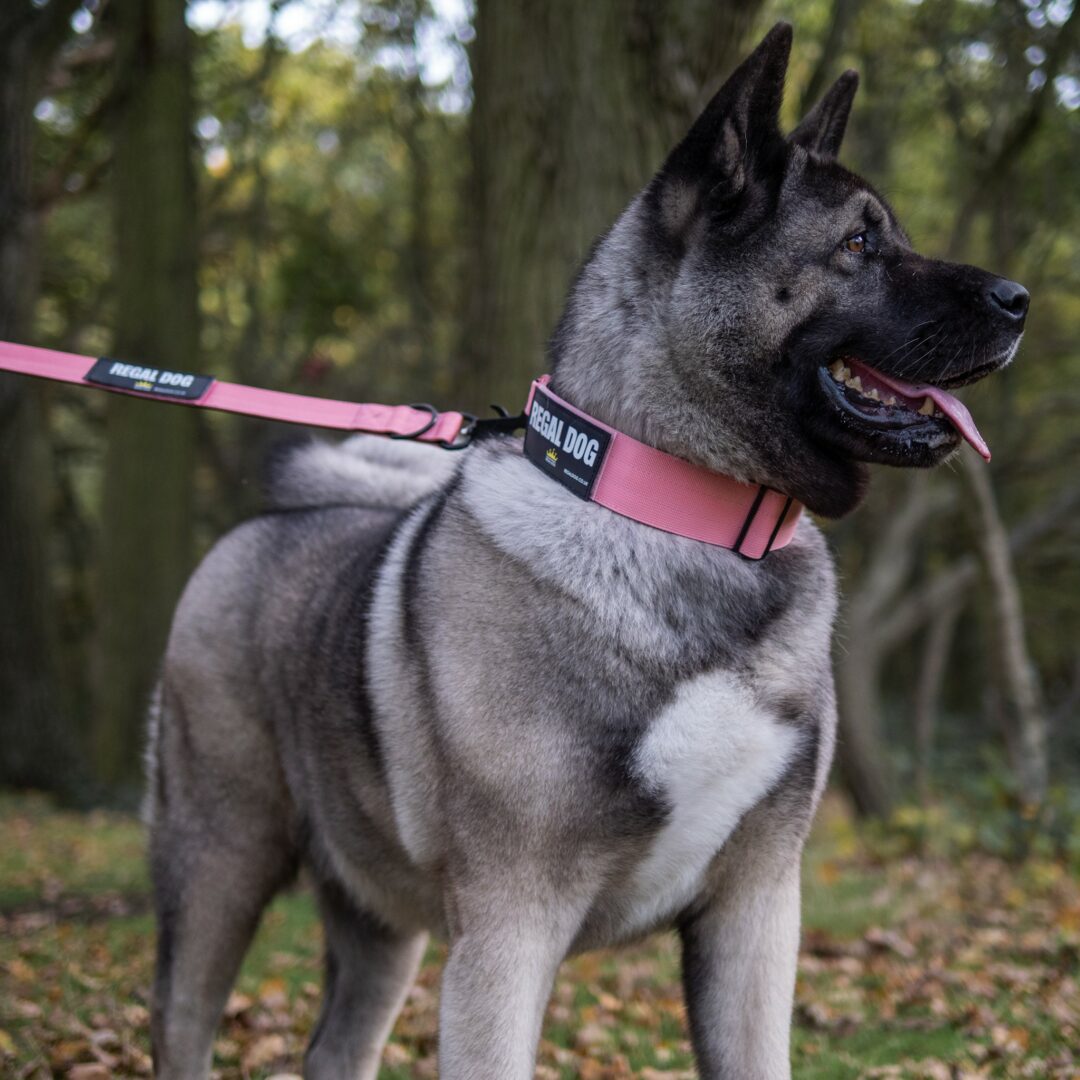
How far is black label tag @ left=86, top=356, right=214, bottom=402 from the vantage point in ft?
10.4

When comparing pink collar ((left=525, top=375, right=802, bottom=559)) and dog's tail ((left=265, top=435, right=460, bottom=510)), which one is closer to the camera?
pink collar ((left=525, top=375, right=802, bottom=559))

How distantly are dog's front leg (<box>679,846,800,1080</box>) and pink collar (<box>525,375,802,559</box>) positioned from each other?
675 mm

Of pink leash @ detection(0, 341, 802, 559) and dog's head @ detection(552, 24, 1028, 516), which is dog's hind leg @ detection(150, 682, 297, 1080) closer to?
pink leash @ detection(0, 341, 802, 559)

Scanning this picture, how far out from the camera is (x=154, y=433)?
398 inches

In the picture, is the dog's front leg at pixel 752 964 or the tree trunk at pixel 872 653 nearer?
the dog's front leg at pixel 752 964

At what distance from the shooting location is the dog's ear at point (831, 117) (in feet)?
9.41

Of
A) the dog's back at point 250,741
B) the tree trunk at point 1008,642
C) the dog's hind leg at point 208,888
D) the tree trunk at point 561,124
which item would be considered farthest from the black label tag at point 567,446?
the tree trunk at point 1008,642

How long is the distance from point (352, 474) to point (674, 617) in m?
1.51

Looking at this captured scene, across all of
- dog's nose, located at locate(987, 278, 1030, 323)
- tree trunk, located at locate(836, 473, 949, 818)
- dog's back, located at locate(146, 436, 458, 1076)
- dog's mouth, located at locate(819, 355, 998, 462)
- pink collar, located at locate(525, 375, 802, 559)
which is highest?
dog's nose, located at locate(987, 278, 1030, 323)

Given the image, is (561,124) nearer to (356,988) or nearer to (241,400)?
(241,400)

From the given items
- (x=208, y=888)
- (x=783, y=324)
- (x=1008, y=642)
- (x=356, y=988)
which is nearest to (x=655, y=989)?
(x=356, y=988)

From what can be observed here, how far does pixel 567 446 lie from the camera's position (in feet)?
8.40

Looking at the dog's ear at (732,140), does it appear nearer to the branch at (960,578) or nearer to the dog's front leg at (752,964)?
the dog's front leg at (752,964)

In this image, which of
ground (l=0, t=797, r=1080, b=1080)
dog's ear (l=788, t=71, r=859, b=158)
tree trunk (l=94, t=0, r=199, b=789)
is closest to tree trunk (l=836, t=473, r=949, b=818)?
ground (l=0, t=797, r=1080, b=1080)
